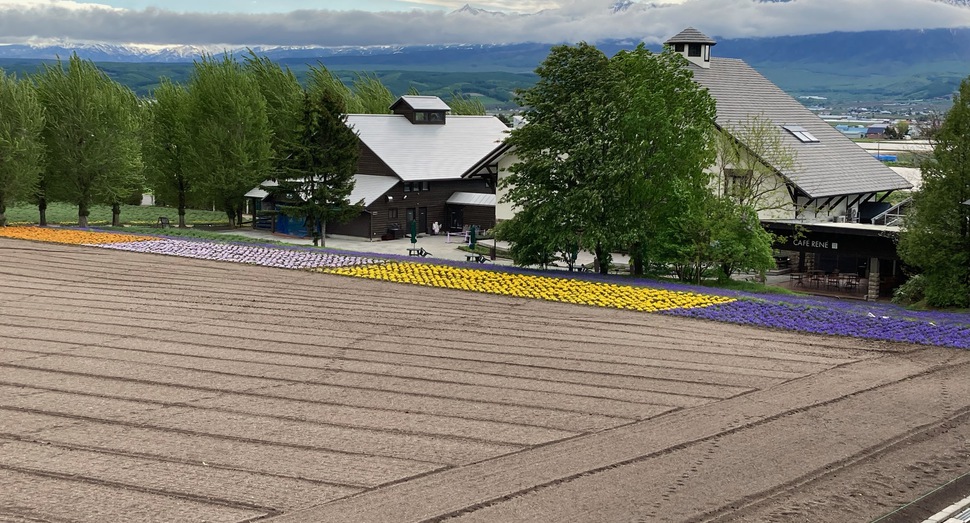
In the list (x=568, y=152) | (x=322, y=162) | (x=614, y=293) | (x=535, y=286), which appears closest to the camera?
(x=614, y=293)

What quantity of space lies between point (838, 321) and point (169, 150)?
4423 cm

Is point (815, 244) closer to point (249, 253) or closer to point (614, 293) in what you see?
point (614, 293)

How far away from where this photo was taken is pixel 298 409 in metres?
16.1

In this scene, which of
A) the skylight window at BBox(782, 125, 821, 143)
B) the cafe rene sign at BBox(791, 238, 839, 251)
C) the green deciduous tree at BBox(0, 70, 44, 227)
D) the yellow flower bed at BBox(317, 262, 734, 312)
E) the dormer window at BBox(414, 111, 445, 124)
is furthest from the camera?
the dormer window at BBox(414, 111, 445, 124)

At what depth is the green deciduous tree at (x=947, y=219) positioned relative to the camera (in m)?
28.7

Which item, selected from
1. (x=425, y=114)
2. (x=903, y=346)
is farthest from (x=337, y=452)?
(x=425, y=114)

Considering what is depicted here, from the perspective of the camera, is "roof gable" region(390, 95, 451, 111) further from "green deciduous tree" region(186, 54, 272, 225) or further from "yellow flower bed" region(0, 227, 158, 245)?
"yellow flower bed" region(0, 227, 158, 245)

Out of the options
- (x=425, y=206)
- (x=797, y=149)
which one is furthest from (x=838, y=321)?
(x=425, y=206)

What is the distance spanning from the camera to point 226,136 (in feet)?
183

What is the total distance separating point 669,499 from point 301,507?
4.76m

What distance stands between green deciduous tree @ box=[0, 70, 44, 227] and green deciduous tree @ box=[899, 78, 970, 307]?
3860 cm

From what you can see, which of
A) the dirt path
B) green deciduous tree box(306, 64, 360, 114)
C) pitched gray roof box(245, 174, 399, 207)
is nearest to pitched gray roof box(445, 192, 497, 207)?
pitched gray roof box(245, 174, 399, 207)

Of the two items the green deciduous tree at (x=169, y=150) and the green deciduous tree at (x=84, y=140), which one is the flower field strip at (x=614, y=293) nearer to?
the green deciduous tree at (x=84, y=140)

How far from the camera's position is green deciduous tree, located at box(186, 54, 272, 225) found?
55500 mm
